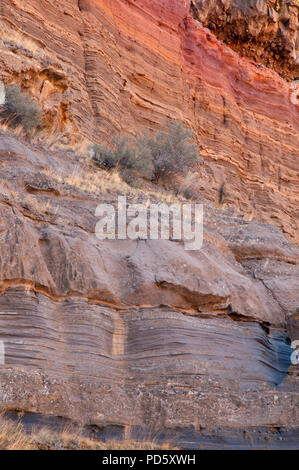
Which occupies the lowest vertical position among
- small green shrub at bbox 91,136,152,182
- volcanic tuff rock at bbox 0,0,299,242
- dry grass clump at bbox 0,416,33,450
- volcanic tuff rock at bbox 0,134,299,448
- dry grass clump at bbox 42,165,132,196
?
dry grass clump at bbox 0,416,33,450

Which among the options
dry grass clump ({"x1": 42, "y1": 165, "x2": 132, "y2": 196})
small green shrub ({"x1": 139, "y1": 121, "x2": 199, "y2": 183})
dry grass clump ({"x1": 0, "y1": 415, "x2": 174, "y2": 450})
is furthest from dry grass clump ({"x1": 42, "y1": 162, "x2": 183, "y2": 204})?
dry grass clump ({"x1": 0, "y1": 415, "x2": 174, "y2": 450})

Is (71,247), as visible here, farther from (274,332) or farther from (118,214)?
(274,332)

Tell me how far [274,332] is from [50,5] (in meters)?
12.8

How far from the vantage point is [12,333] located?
19.2 ft

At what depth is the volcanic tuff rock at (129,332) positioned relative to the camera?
5.94 m

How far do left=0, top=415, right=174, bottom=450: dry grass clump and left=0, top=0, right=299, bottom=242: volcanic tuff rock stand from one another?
8.79 metres

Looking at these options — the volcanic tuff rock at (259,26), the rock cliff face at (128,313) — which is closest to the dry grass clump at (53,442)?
the rock cliff face at (128,313)

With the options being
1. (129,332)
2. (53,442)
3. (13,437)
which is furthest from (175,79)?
(13,437)

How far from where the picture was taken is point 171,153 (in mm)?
14703

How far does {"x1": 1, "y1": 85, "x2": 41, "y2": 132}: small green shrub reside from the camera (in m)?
11.3

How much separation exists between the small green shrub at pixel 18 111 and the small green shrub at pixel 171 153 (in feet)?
10.8

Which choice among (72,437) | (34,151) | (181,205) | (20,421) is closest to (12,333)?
(20,421)

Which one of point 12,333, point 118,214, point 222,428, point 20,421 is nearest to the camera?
point 20,421

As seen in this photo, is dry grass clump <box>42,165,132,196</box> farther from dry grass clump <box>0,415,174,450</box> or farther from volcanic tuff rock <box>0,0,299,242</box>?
dry grass clump <box>0,415,174,450</box>
